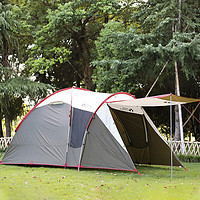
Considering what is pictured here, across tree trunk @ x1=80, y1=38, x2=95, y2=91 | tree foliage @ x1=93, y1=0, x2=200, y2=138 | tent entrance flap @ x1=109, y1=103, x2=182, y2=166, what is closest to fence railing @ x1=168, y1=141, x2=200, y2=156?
tree foliage @ x1=93, y1=0, x2=200, y2=138

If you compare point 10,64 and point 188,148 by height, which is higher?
point 10,64

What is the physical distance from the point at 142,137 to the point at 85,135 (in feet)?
6.60

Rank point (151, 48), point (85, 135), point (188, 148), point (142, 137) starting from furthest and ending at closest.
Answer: point (188, 148)
point (151, 48)
point (142, 137)
point (85, 135)

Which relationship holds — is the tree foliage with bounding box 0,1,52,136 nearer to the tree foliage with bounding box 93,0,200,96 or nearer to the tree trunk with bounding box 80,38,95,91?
the tree trunk with bounding box 80,38,95,91

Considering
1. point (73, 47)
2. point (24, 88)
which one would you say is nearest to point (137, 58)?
point (24, 88)

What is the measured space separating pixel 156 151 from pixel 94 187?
3.52 meters

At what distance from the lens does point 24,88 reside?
1403 cm

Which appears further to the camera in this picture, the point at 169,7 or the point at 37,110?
the point at 169,7

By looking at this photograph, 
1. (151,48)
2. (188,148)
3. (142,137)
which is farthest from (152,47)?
(188,148)

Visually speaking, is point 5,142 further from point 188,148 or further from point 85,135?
point 188,148

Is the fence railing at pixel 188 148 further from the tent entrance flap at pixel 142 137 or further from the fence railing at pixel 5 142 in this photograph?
the fence railing at pixel 5 142

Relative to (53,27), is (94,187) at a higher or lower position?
lower

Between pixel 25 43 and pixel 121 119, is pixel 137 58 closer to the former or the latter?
pixel 121 119

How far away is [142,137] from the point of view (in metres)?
9.12
